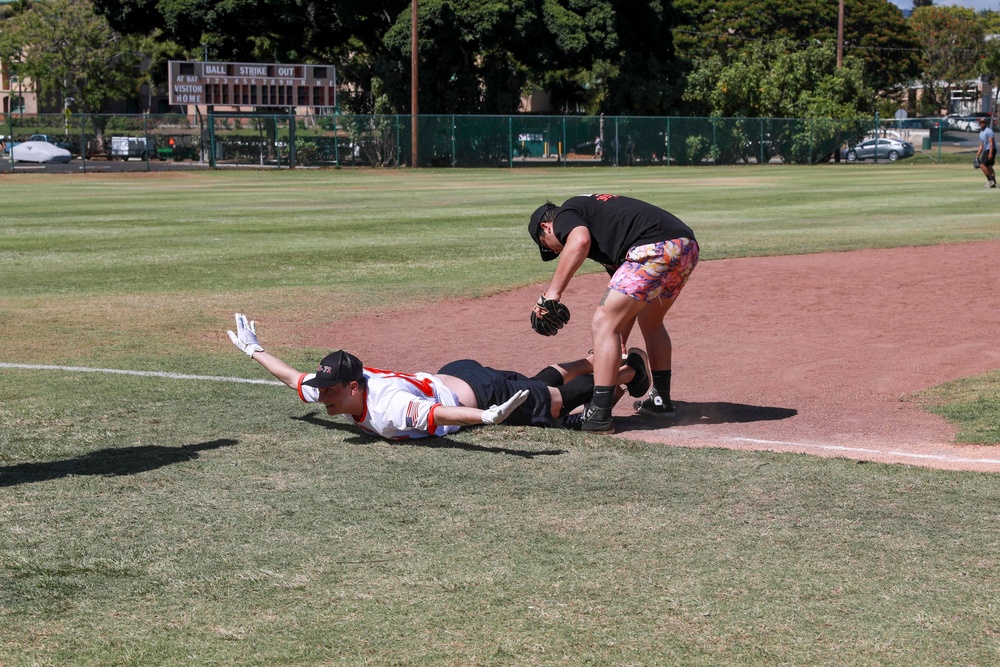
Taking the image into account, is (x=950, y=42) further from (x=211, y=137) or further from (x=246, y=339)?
(x=246, y=339)

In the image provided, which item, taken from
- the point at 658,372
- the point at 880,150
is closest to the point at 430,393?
the point at 658,372

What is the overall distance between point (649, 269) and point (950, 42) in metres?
99.9

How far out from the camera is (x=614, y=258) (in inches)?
266

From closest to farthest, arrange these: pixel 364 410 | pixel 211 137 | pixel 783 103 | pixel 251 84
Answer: pixel 364 410 < pixel 251 84 < pixel 211 137 < pixel 783 103

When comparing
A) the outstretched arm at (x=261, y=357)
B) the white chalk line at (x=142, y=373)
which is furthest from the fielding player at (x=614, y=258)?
the white chalk line at (x=142, y=373)

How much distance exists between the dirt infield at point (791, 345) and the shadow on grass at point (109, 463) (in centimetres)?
254

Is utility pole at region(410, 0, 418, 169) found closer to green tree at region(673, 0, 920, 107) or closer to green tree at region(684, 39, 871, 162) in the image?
green tree at region(684, 39, 871, 162)

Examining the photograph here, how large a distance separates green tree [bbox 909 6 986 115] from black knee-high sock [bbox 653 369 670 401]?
3815 inches

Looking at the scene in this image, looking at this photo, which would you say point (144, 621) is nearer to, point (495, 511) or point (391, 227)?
point (495, 511)

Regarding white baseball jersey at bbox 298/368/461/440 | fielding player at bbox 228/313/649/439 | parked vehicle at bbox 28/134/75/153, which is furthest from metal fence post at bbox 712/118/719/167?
white baseball jersey at bbox 298/368/461/440

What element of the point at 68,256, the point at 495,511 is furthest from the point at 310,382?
the point at 68,256

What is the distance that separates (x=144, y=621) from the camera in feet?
12.7

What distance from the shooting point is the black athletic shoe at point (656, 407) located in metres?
7.33

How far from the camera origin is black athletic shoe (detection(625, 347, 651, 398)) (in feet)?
24.0
